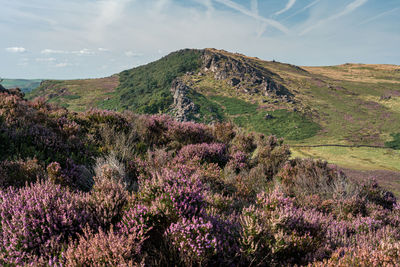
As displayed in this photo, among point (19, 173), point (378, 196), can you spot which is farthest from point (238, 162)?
point (19, 173)

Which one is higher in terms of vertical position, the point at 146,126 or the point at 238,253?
the point at 146,126

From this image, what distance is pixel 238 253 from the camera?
278cm

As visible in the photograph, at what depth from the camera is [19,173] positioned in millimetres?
4707

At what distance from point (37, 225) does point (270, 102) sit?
59.7m

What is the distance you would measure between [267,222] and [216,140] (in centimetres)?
734

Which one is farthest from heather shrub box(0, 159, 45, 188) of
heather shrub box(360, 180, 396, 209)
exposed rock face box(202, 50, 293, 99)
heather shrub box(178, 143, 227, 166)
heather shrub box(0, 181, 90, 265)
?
exposed rock face box(202, 50, 293, 99)

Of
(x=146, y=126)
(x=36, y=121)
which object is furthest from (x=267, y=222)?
(x=36, y=121)

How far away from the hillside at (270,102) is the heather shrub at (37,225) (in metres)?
28.3

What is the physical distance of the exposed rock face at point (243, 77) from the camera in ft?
209

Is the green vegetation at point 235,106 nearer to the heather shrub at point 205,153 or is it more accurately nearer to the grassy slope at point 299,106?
the grassy slope at point 299,106

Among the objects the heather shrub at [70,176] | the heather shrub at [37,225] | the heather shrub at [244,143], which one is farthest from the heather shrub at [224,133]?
the heather shrub at [37,225]

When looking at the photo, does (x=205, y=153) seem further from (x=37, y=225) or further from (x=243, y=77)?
(x=243, y=77)

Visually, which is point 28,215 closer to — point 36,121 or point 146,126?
point 36,121

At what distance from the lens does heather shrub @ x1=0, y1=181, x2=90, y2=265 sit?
2549mm
